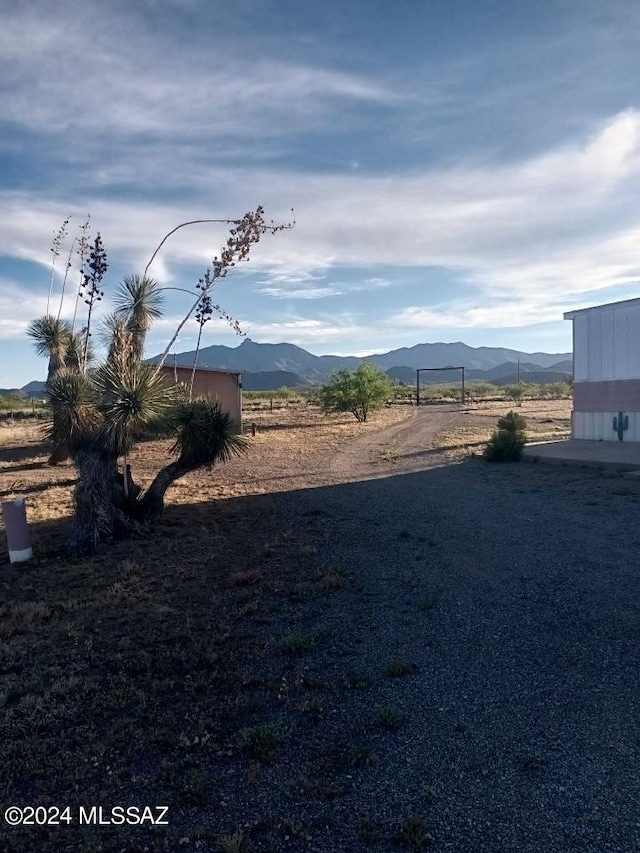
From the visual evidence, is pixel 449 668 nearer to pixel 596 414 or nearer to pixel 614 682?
pixel 614 682

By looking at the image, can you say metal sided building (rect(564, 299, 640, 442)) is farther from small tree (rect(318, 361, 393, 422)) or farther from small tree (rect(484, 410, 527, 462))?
small tree (rect(318, 361, 393, 422))

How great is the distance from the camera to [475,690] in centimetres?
431

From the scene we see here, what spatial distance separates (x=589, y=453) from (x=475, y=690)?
547 inches

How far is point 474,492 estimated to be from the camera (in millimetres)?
12539

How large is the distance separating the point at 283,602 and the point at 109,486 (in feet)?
14.3

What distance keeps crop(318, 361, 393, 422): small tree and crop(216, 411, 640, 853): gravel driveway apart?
991 inches

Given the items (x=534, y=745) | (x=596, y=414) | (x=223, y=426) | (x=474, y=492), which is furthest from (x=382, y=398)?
(x=534, y=745)

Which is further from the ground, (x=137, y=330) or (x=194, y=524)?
(x=137, y=330)

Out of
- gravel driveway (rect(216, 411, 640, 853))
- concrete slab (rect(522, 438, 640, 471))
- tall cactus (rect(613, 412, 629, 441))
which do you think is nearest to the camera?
gravel driveway (rect(216, 411, 640, 853))

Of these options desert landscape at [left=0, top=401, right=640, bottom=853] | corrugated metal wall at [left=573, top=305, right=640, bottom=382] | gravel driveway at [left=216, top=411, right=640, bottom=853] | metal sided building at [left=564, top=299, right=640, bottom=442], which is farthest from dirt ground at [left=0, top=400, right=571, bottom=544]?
gravel driveway at [left=216, top=411, right=640, bottom=853]

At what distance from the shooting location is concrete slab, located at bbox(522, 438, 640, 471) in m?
15.0

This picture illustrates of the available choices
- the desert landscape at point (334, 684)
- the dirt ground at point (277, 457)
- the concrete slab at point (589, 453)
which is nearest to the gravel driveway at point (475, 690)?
the desert landscape at point (334, 684)

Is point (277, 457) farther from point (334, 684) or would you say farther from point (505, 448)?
point (334, 684)

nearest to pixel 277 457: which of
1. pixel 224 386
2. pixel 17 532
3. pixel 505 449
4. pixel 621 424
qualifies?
pixel 505 449
